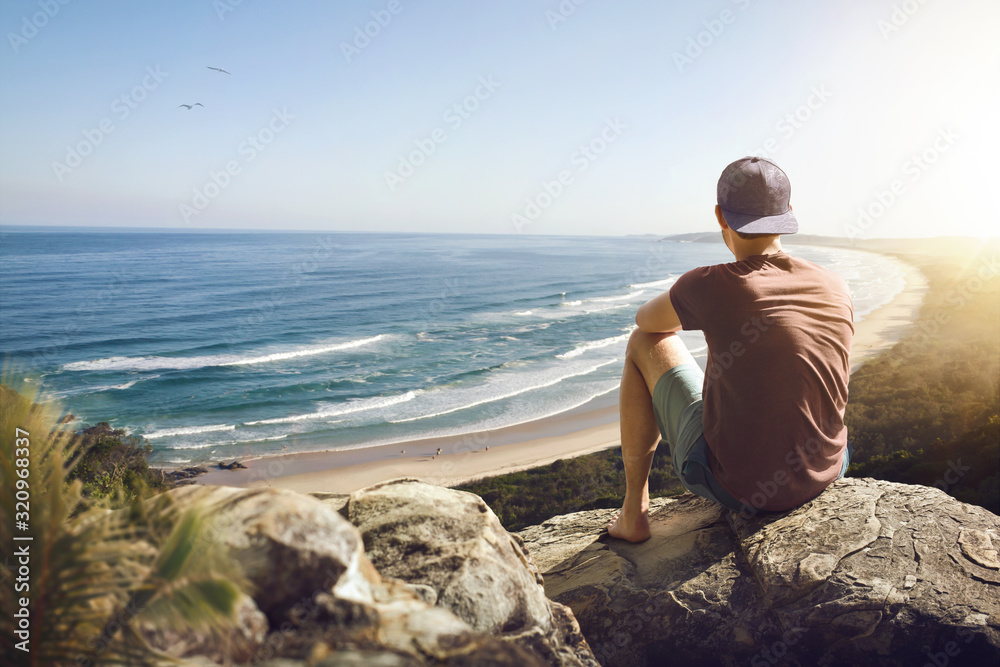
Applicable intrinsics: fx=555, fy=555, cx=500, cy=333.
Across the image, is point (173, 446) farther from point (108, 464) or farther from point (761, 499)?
point (761, 499)

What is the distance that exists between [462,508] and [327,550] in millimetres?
1034

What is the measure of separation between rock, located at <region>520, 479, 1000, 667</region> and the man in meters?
0.24

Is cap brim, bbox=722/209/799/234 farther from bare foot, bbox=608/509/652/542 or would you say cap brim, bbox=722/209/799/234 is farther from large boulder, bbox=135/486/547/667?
large boulder, bbox=135/486/547/667

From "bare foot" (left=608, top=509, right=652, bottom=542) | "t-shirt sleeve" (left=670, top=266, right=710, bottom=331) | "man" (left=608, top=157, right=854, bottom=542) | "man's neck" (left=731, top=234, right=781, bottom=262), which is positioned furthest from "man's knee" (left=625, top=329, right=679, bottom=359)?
"bare foot" (left=608, top=509, right=652, bottom=542)

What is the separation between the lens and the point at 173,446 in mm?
15656

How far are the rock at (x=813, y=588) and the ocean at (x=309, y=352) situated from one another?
2621mm

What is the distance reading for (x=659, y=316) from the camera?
2.55 meters

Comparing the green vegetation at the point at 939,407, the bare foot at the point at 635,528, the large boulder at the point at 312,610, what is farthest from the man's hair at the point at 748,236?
the green vegetation at the point at 939,407

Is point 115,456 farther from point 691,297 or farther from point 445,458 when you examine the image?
point 691,297

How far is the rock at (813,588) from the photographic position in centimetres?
208

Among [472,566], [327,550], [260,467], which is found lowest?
[260,467]

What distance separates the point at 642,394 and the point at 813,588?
1084mm

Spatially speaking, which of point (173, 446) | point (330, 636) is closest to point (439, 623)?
point (330, 636)

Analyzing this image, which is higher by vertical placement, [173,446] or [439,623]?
[439,623]
